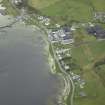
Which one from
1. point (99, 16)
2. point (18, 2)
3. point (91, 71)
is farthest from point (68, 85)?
point (18, 2)

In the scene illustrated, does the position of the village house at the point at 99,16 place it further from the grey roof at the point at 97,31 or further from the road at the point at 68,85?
the road at the point at 68,85

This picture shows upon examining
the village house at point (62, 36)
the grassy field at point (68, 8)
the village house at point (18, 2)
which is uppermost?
the village house at point (18, 2)

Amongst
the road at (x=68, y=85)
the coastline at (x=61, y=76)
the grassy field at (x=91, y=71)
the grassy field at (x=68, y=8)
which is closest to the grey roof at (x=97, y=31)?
the grassy field at (x=91, y=71)

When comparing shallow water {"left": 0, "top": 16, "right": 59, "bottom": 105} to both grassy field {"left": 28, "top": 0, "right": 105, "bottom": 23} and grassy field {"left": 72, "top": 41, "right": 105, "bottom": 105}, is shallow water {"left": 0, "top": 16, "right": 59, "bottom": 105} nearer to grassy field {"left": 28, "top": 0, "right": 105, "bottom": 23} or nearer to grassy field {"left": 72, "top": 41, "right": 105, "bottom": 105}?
grassy field {"left": 72, "top": 41, "right": 105, "bottom": 105}

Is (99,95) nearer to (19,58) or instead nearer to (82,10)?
(19,58)

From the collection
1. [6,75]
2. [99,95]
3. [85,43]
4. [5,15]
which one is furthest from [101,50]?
[5,15]

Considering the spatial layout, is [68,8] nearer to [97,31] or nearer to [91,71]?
[97,31]
